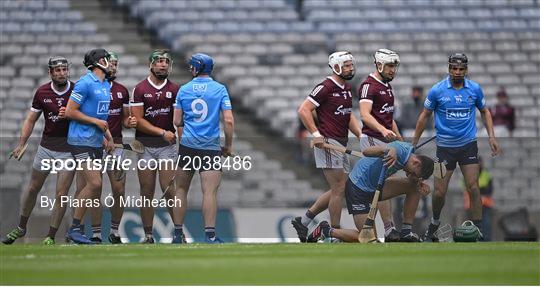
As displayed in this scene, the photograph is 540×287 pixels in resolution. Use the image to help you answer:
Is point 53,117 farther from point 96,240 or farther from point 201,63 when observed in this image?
point 201,63

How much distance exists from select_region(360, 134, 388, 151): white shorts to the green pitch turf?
170 centimetres

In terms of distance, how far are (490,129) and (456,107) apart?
0.47 m

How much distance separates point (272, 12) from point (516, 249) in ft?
47.8

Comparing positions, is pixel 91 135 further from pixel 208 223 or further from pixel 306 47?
pixel 306 47

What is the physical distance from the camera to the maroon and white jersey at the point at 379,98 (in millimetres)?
14281

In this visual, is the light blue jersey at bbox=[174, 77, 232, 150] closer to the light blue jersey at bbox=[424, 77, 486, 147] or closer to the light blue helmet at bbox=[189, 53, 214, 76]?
the light blue helmet at bbox=[189, 53, 214, 76]

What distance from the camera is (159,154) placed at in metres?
15.1

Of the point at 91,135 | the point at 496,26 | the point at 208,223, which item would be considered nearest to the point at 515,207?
the point at 208,223

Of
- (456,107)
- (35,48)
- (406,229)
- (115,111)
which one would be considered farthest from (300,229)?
(35,48)

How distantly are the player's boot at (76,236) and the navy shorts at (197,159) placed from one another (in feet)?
4.34

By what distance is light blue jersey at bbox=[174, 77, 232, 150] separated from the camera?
565 inches

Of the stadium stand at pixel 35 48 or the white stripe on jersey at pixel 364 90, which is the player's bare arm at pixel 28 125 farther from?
the stadium stand at pixel 35 48

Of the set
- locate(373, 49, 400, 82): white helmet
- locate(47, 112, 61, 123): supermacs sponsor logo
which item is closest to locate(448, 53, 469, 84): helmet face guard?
locate(373, 49, 400, 82): white helmet

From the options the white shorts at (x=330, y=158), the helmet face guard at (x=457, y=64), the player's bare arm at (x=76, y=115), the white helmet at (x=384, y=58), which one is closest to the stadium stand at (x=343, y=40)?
the white shorts at (x=330, y=158)
